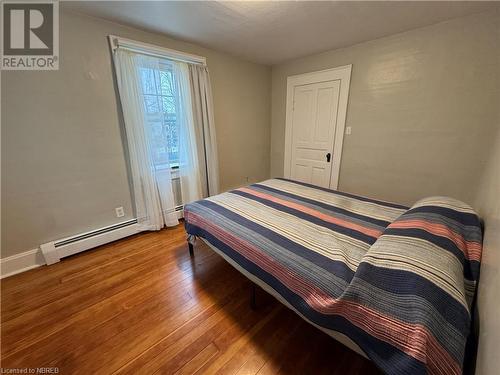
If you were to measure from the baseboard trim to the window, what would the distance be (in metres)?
1.39

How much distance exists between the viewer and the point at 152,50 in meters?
2.19

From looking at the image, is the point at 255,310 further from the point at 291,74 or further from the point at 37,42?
the point at 291,74

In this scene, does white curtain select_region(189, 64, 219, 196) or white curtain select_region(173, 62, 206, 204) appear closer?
white curtain select_region(173, 62, 206, 204)

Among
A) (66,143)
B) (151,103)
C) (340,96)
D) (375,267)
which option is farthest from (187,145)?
(375,267)

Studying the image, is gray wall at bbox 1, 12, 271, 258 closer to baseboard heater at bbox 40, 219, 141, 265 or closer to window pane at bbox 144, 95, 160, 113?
baseboard heater at bbox 40, 219, 141, 265

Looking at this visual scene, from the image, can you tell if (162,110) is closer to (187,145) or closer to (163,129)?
(163,129)

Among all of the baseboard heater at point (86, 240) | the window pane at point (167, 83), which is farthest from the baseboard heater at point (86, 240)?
the window pane at point (167, 83)

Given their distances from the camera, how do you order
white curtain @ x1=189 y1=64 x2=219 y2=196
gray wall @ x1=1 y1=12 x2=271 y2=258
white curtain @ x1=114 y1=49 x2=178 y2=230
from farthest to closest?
white curtain @ x1=189 y1=64 x2=219 y2=196, white curtain @ x1=114 y1=49 x2=178 y2=230, gray wall @ x1=1 y1=12 x2=271 y2=258

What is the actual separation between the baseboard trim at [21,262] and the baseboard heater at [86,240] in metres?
0.08

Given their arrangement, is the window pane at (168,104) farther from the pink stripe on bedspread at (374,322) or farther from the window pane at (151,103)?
the pink stripe on bedspread at (374,322)

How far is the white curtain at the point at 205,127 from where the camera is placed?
2.62 meters

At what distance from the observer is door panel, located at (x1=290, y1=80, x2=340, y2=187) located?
2926mm

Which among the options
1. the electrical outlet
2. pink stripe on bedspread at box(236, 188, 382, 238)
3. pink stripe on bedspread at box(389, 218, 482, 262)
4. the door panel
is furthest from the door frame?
the electrical outlet

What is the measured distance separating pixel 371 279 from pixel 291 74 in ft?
11.0
